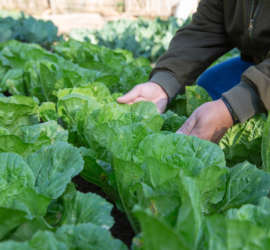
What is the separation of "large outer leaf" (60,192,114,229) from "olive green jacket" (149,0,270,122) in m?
0.96

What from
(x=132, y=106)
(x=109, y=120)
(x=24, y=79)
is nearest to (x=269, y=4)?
(x=132, y=106)

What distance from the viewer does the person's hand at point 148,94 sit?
2.01 m

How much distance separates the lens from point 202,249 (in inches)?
34.9

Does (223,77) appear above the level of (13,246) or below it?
below

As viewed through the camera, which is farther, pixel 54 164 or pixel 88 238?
pixel 54 164

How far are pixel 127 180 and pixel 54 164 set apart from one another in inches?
12.3

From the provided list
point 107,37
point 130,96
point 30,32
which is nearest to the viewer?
point 130,96

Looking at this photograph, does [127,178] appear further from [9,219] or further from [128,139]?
[9,219]

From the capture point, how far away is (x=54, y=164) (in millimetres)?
1212

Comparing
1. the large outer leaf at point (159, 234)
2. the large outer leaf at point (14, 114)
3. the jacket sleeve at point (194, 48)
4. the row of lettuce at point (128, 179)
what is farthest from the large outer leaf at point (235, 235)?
the jacket sleeve at point (194, 48)

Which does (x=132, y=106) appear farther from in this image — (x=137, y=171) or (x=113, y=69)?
(x=113, y=69)

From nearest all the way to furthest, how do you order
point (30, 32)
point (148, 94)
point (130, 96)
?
point (130, 96) < point (148, 94) < point (30, 32)

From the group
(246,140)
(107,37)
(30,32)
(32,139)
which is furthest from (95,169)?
(107,37)

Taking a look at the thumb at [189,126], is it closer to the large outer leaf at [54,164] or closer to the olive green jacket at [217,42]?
the olive green jacket at [217,42]
